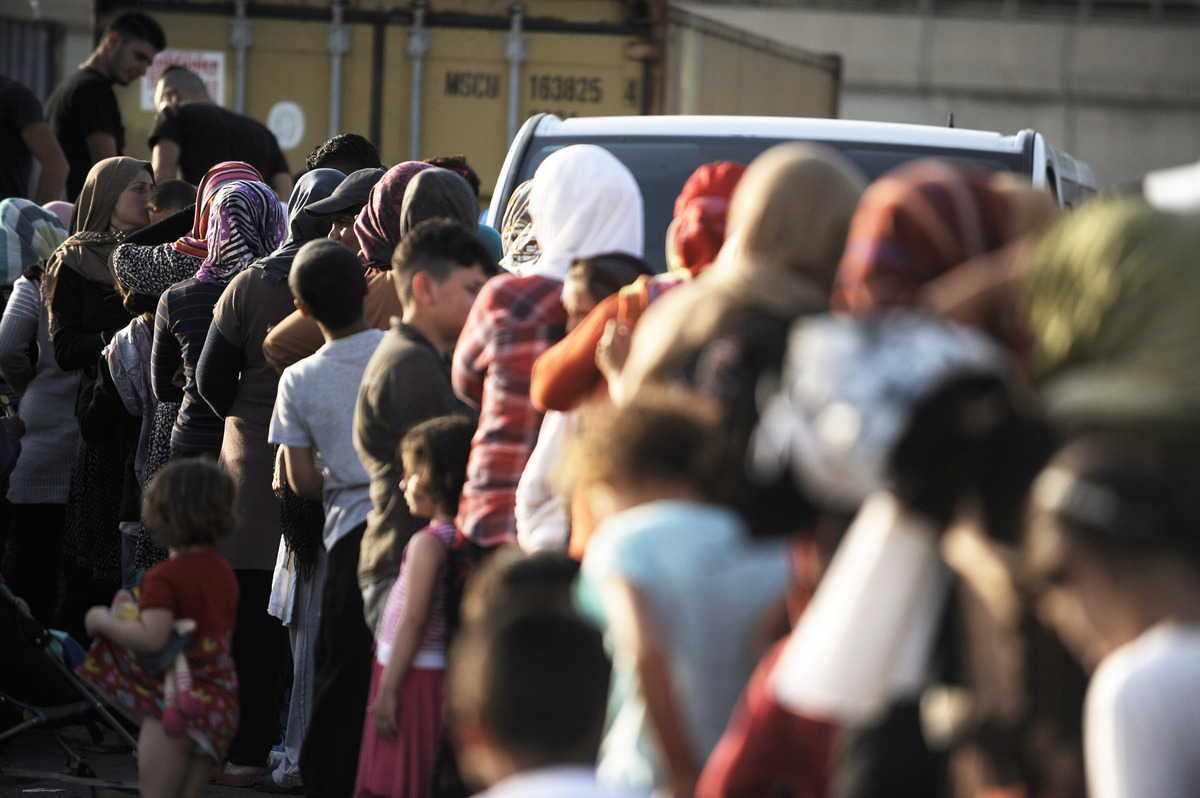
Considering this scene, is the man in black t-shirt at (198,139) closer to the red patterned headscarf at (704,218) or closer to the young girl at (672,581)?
the red patterned headscarf at (704,218)

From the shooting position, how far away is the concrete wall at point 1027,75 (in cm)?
2045

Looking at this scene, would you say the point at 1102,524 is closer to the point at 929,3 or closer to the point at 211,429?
the point at 211,429

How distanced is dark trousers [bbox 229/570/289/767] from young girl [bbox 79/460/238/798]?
28.2 inches

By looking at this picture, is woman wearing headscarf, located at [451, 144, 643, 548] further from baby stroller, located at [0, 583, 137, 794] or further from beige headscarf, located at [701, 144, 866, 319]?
baby stroller, located at [0, 583, 137, 794]

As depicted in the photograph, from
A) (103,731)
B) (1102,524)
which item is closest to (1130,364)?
(1102,524)

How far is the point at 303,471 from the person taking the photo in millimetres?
4371

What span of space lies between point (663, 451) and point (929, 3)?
2024 centimetres

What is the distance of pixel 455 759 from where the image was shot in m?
3.54

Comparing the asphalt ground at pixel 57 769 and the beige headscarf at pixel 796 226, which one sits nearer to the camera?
the beige headscarf at pixel 796 226

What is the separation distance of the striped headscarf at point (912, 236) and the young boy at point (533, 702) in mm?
637

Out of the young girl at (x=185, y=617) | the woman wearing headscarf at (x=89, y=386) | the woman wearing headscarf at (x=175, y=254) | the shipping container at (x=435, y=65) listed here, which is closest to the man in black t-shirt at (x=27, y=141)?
the shipping container at (x=435, y=65)

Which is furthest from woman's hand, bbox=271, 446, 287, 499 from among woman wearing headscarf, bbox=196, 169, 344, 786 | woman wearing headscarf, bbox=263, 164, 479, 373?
woman wearing headscarf, bbox=263, 164, 479, 373

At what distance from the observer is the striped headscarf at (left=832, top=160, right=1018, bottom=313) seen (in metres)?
2.13

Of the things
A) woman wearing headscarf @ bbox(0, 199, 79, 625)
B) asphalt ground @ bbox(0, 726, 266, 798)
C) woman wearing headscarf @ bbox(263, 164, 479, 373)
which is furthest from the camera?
woman wearing headscarf @ bbox(0, 199, 79, 625)
